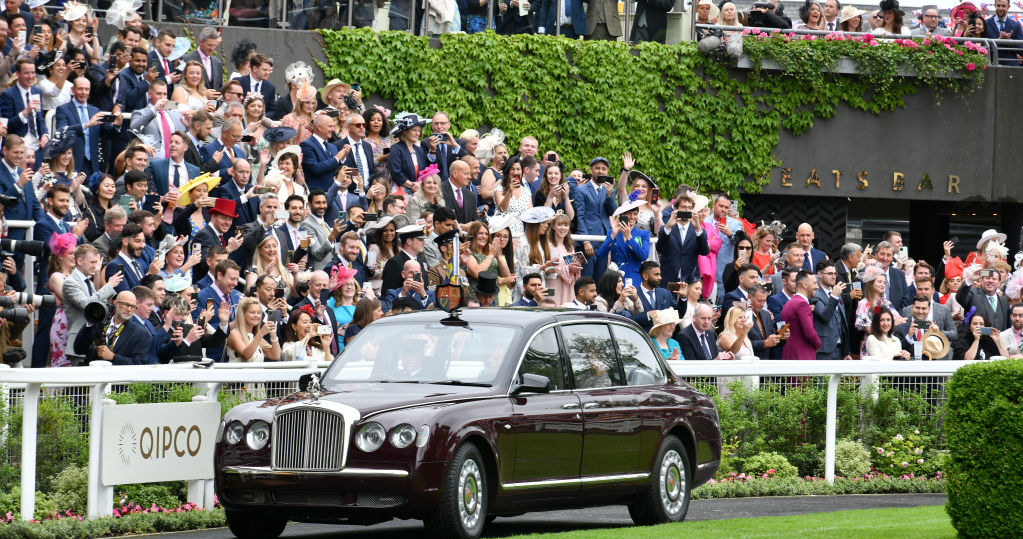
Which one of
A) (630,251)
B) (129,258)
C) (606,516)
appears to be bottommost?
(606,516)

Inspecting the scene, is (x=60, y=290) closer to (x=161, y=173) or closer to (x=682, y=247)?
(x=161, y=173)

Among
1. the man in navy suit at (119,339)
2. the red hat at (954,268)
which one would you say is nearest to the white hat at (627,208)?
the red hat at (954,268)

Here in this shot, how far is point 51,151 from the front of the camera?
56.1 feet

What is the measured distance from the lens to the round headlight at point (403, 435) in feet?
33.7

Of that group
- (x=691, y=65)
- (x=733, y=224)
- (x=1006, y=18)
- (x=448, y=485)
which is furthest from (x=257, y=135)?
(x=1006, y=18)

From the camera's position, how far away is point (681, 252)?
2022cm

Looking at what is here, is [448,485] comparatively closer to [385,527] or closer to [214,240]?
[385,527]

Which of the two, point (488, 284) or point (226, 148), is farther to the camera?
point (226, 148)

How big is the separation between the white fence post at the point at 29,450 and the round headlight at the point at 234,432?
57.9 inches

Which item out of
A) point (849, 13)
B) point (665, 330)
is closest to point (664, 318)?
point (665, 330)

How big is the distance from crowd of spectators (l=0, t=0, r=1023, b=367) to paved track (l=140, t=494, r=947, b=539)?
2.50 meters

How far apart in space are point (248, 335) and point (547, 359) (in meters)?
3.89

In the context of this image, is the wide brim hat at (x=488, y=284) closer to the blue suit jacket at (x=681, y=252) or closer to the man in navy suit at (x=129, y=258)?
the blue suit jacket at (x=681, y=252)

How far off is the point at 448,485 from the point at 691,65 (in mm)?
20641
